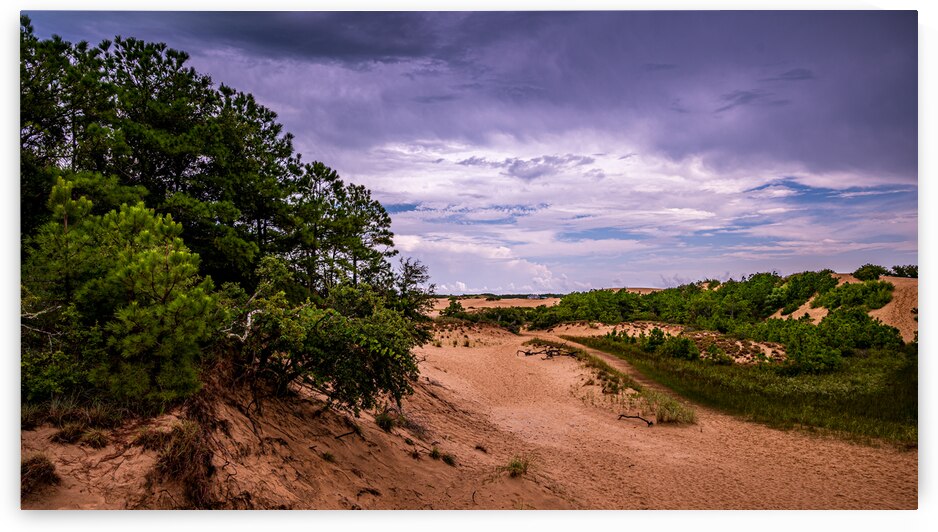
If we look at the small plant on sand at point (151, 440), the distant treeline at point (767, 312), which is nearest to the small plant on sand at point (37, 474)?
the small plant on sand at point (151, 440)

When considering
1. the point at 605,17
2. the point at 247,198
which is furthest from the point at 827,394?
the point at 247,198

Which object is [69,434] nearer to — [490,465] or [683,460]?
[490,465]

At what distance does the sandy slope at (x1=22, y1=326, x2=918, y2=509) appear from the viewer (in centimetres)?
498

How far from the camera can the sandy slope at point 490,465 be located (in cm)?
498

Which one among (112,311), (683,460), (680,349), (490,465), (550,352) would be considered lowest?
(550,352)

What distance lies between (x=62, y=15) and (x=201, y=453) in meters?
7.69

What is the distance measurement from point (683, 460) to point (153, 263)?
417 inches

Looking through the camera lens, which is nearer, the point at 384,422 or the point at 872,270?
the point at 384,422

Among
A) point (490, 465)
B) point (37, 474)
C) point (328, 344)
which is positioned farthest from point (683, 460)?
point (37, 474)

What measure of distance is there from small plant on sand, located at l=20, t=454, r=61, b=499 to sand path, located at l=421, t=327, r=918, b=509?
6927 millimetres

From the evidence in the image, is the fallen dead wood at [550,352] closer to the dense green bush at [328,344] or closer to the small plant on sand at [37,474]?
the dense green bush at [328,344]

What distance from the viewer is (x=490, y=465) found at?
887 centimetres

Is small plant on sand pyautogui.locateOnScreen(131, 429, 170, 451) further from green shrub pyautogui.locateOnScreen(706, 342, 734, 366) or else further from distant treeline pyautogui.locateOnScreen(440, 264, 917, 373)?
green shrub pyautogui.locateOnScreen(706, 342, 734, 366)

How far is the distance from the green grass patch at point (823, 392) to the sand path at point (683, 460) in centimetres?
117
